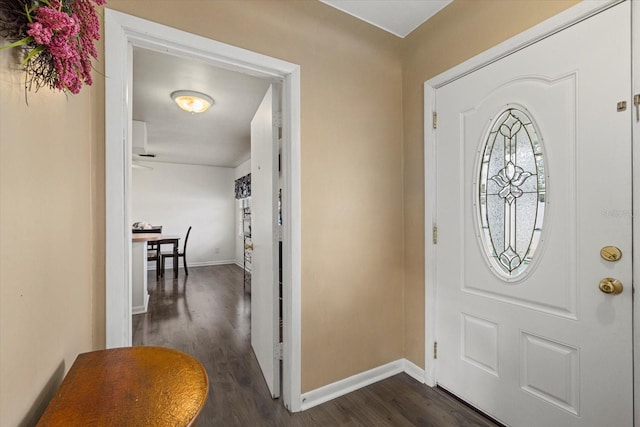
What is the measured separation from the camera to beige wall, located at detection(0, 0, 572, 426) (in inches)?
29.1

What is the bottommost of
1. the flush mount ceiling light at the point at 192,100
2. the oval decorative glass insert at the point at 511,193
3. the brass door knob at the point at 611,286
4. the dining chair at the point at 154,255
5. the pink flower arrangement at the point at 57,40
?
the dining chair at the point at 154,255

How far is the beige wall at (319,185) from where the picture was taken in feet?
2.42

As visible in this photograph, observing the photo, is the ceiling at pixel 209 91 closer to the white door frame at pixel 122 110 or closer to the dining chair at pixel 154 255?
the white door frame at pixel 122 110

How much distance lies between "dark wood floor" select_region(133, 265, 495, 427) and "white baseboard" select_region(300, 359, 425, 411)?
35 millimetres

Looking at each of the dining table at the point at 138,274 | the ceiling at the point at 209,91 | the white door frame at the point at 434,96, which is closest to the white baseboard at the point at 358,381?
the white door frame at the point at 434,96

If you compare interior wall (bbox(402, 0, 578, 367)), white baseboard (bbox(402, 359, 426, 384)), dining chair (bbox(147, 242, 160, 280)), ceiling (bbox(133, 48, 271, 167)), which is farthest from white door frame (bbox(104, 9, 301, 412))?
dining chair (bbox(147, 242, 160, 280))

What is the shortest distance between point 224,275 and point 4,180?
18.5ft

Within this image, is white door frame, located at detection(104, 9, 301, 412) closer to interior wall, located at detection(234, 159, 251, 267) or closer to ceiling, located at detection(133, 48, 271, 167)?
ceiling, located at detection(133, 48, 271, 167)

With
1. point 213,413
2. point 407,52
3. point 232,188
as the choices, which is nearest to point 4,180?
point 213,413

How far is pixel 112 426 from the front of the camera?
0.61 metres

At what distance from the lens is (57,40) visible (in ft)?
2.16

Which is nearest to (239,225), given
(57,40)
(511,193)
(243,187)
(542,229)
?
(243,187)

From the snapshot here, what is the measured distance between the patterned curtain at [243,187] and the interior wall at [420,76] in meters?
4.67

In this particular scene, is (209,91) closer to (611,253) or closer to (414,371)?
(414,371)
